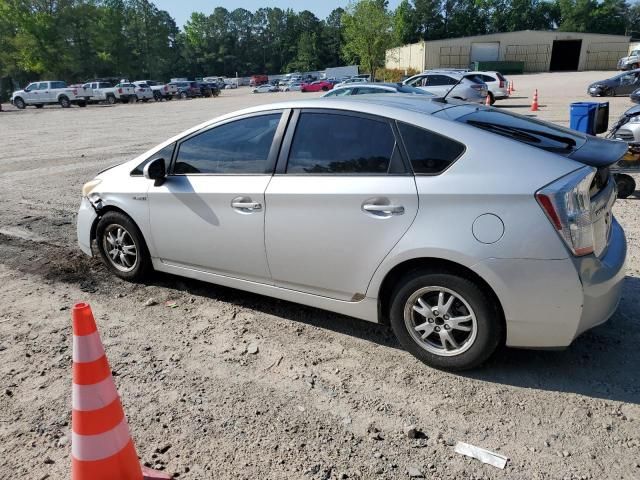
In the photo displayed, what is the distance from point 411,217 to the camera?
123 inches

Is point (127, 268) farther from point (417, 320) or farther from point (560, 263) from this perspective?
point (560, 263)

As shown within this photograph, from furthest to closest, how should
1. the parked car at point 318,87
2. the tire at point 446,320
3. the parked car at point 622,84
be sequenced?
the parked car at point 318,87 < the parked car at point 622,84 < the tire at point 446,320

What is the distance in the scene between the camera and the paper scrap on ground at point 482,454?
2.54m

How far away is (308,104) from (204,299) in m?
1.91

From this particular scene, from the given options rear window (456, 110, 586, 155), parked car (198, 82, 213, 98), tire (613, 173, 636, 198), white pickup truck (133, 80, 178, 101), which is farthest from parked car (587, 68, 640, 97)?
parked car (198, 82, 213, 98)

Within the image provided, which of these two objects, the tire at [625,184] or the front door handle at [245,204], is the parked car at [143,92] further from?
the front door handle at [245,204]

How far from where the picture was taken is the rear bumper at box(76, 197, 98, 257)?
489 centimetres

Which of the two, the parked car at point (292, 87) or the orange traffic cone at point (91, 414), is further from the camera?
the parked car at point (292, 87)

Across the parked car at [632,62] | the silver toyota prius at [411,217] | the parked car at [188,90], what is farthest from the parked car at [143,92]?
the parked car at [632,62]

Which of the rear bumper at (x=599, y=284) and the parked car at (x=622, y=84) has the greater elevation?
the rear bumper at (x=599, y=284)

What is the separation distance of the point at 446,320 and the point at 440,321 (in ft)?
0.15

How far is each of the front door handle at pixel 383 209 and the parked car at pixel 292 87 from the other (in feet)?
→ 185

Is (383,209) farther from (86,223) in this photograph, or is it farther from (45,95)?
(45,95)

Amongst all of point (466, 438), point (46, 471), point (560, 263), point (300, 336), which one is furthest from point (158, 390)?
point (560, 263)
